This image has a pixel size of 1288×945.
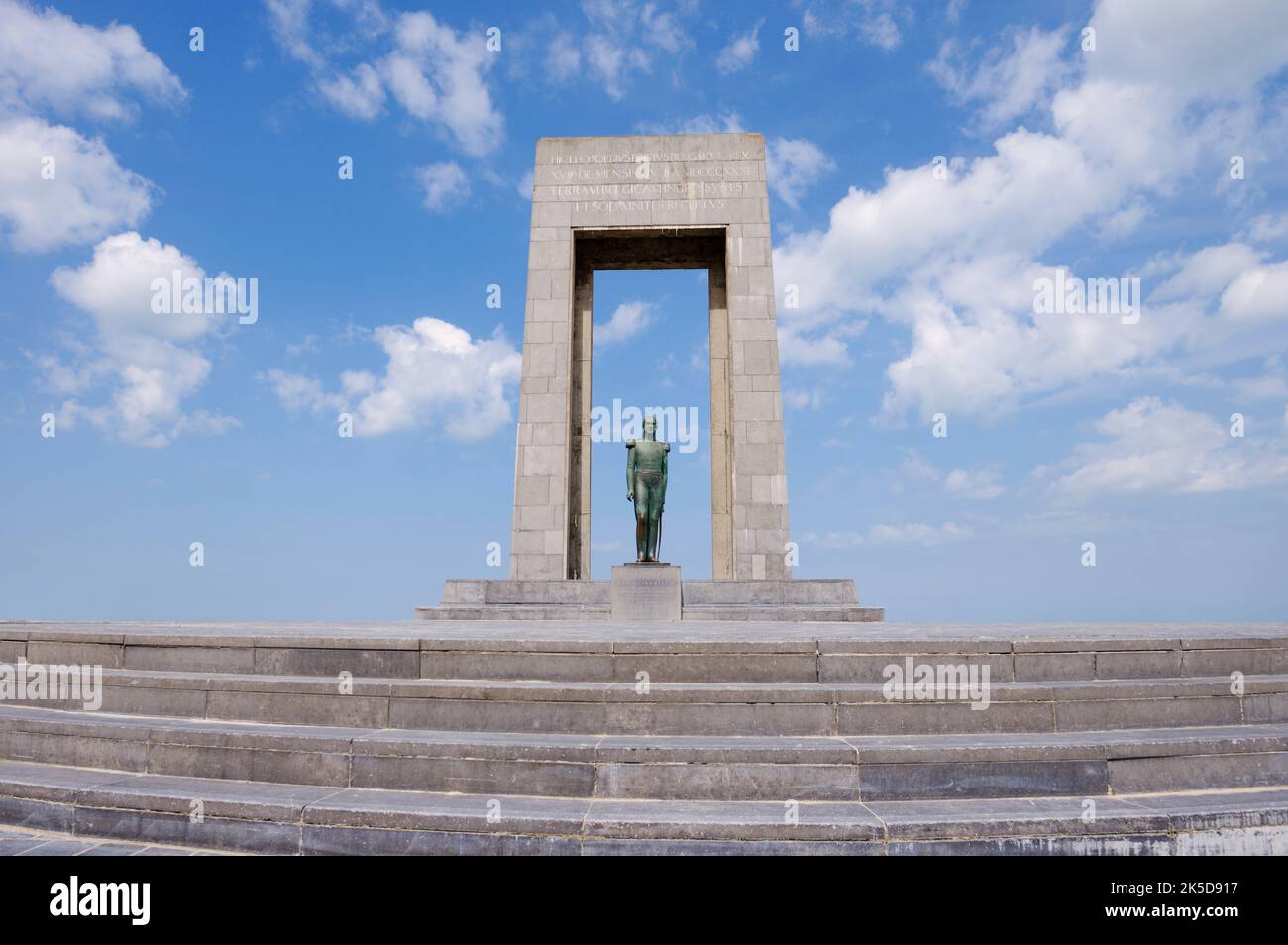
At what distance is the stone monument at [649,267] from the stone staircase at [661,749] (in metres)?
12.9

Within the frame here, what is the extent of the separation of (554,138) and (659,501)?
12.7m

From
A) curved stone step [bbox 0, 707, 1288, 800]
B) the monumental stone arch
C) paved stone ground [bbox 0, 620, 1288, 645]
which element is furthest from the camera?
the monumental stone arch

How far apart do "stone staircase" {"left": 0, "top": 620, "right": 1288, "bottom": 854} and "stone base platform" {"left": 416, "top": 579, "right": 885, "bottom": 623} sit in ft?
28.9

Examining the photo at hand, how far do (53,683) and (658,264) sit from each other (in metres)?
20.0

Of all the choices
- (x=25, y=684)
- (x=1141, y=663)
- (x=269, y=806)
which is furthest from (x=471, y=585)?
(x=1141, y=663)

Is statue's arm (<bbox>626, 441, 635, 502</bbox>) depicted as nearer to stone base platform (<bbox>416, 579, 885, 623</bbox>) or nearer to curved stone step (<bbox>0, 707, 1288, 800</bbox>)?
stone base platform (<bbox>416, 579, 885, 623</bbox>)

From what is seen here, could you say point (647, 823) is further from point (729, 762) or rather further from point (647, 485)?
point (647, 485)

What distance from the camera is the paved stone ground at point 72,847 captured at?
5.10 meters

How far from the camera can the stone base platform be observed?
16.0 m

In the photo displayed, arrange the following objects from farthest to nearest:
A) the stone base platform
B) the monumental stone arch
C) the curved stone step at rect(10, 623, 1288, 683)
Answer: the monumental stone arch, the stone base platform, the curved stone step at rect(10, 623, 1288, 683)

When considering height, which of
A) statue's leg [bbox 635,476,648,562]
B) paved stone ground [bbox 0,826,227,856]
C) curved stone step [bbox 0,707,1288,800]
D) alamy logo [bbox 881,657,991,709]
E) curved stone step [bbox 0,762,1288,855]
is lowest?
paved stone ground [bbox 0,826,227,856]
